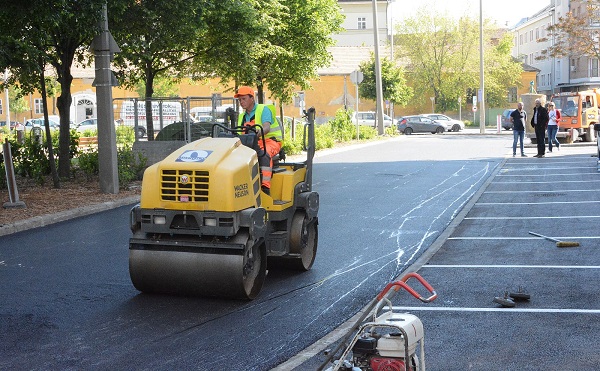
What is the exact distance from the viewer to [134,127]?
24438 millimetres

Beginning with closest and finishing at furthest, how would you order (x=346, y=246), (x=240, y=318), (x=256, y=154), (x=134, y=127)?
(x=240, y=318), (x=256, y=154), (x=346, y=246), (x=134, y=127)

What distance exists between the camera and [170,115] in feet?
80.3

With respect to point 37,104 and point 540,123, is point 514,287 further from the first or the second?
point 37,104

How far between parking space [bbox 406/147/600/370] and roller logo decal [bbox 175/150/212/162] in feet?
7.52

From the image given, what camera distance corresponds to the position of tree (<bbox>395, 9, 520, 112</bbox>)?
251 ft

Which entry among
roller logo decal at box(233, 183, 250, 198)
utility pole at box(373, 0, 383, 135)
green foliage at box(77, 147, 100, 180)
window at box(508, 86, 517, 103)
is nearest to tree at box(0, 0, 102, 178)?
green foliage at box(77, 147, 100, 180)

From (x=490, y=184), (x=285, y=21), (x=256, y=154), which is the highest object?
(x=285, y=21)

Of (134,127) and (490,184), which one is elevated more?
(134,127)

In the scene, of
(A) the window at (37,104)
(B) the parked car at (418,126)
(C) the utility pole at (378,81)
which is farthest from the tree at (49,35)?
(A) the window at (37,104)

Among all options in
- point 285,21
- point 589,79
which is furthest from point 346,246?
point 589,79

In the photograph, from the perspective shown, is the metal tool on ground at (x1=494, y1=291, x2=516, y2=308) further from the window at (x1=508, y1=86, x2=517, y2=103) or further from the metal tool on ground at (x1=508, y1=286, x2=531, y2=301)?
the window at (x1=508, y1=86, x2=517, y2=103)

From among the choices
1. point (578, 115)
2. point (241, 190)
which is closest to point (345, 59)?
point (578, 115)

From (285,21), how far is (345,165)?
28.1 ft

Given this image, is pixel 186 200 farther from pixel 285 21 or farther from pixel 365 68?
pixel 365 68
